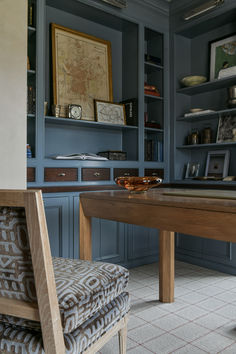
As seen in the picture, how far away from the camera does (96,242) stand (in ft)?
9.75

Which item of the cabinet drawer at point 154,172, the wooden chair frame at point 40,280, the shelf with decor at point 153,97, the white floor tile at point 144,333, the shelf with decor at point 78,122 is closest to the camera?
the wooden chair frame at point 40,280

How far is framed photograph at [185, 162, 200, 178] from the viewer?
359cm

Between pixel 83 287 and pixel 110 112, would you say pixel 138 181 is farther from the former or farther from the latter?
pixel 110 112

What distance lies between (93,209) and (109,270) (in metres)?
0.58

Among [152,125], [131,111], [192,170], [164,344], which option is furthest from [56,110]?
[164,344]

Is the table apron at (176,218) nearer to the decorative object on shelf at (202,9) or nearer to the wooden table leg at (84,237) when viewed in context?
the wooden table leg at (84,237)

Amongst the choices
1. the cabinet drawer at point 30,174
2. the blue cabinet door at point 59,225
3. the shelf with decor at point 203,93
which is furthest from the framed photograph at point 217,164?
the cabinet drawer at point 30,174

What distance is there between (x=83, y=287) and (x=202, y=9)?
122 inches

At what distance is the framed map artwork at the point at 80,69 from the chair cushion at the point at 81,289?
2066 mm

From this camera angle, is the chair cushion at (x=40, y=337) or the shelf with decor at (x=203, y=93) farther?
the shelf with decor at (x=203, y=93)

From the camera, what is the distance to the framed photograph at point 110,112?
316 centimetres

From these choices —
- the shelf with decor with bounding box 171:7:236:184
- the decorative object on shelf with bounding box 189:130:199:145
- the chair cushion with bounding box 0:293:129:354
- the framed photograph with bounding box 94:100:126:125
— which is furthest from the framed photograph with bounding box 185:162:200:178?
the chair cushion with bounding box 0:293:129:354

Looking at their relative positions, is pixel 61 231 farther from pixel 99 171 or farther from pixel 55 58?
pixel 55 58

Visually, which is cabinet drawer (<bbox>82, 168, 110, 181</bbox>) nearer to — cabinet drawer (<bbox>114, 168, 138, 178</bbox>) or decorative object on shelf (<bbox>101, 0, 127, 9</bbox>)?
cabinet drawer (<bbox>114, 168, 138, 178</bbox>)
